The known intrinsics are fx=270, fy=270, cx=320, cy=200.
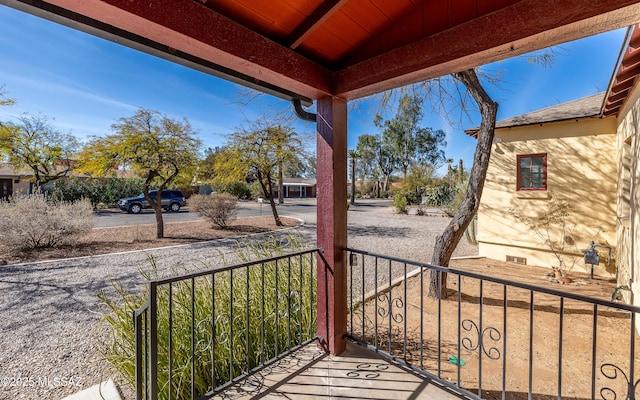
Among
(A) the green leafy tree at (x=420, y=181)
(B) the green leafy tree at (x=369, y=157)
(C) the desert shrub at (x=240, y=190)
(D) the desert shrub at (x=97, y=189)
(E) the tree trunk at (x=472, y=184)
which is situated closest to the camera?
(E) the tree trunk at (x=472, y=184)

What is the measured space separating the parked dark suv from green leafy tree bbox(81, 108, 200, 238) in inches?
329

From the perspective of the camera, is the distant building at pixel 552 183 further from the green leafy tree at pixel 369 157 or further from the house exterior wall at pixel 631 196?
the green leafy tree at pixel 369 157

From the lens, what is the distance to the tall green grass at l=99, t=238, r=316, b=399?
188 centimetres

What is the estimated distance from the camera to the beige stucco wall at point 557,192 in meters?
5.08

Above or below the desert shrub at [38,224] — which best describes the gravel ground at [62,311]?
below

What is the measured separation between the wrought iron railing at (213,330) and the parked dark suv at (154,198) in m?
15.6

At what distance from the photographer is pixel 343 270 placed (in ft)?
7.65

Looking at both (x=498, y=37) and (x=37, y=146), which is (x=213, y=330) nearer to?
(x=498, y=37)

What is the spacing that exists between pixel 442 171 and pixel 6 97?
2536 centimetres

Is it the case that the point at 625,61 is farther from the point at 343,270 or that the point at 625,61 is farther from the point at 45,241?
the point at 45,241

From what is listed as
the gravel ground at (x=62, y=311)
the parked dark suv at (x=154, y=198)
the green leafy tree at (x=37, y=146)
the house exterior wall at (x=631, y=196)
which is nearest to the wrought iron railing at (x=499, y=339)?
the house exterior wall at (x=631, y=196)

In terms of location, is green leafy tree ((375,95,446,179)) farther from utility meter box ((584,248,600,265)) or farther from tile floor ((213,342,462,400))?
tile floor ((213,342,462,400))

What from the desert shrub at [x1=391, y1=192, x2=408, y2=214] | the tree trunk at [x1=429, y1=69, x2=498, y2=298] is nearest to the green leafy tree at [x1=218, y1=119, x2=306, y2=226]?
the tree trunk at [x1=429, y1=69, x2=498, y2=298]

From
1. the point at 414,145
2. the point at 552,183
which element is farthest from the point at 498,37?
the point at 414,145
